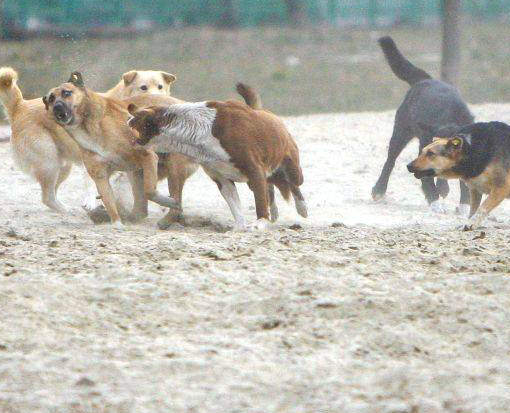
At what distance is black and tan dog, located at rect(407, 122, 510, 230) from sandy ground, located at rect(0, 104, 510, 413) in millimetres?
1180

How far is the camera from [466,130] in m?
8.85

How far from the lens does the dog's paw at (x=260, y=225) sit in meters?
7.70

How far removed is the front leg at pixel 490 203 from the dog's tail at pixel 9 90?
149 inches

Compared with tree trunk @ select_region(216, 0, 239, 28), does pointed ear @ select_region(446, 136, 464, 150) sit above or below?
above

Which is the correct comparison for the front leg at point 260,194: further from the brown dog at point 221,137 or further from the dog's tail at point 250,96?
the dog's tail at point 250,96

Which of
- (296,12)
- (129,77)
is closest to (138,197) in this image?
(129,77)

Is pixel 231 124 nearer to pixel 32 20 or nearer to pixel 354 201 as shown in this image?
pixel 354 201

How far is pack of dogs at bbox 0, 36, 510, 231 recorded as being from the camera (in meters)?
7.76

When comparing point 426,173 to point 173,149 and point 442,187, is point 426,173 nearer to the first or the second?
point 442,187

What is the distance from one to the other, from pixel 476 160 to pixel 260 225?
1.95 m

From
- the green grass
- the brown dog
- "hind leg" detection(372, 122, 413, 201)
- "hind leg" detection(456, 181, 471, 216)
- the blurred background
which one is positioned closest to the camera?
the brown dog

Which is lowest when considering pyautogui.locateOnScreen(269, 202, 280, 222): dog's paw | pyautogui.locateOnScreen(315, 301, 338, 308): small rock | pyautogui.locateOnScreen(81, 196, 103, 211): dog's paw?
pyautogui.locateOnScreen(81, 196, 103, 211): dog's paw

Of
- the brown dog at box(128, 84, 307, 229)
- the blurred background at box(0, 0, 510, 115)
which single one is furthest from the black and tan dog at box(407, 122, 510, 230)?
the blurred background at box(0, 0, 510, 115)

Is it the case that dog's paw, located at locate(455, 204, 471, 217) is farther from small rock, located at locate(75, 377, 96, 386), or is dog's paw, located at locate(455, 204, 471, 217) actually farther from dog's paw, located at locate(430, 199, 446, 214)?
small rock, located at locate(75, 377, 96, 386)
